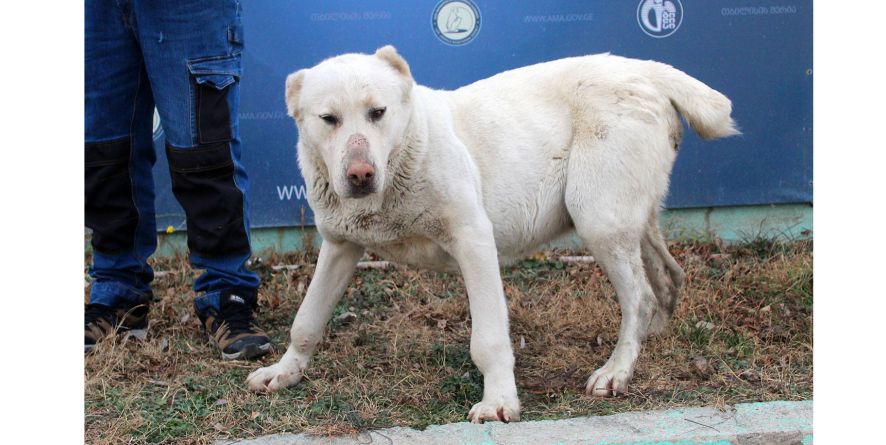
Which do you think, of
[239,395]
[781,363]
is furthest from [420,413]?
[781,363]

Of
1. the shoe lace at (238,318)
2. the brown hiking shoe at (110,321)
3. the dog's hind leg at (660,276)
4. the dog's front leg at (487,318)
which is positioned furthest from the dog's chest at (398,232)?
the brown hiking shoe at (110,321)

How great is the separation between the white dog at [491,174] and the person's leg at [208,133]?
26.5 inches

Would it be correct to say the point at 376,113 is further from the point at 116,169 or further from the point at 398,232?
the point at 116,169

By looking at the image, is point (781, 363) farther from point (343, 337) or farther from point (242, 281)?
point (242, 281)

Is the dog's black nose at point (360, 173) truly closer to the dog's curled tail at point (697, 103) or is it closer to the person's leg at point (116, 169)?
the dog's curled tail at point (697, 103)

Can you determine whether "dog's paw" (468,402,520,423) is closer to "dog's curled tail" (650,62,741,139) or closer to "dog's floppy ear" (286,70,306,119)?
"dog's floppy ear" (286,70,306,119)

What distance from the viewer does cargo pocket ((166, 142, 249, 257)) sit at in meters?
4.23

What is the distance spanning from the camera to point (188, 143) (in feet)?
13.8

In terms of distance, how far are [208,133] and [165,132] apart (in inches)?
9.6

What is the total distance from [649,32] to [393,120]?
320 centimetres

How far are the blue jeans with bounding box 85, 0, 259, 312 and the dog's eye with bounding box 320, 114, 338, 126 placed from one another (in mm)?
1071

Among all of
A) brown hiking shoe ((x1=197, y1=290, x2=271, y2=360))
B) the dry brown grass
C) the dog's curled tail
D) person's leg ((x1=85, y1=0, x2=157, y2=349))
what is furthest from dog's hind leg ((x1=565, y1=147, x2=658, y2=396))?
person's leg ((x1=85, y1=0, x2=157, y2=349))

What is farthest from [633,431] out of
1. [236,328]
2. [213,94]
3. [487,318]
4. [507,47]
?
[507,47]

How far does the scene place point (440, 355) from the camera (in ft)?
13.8
